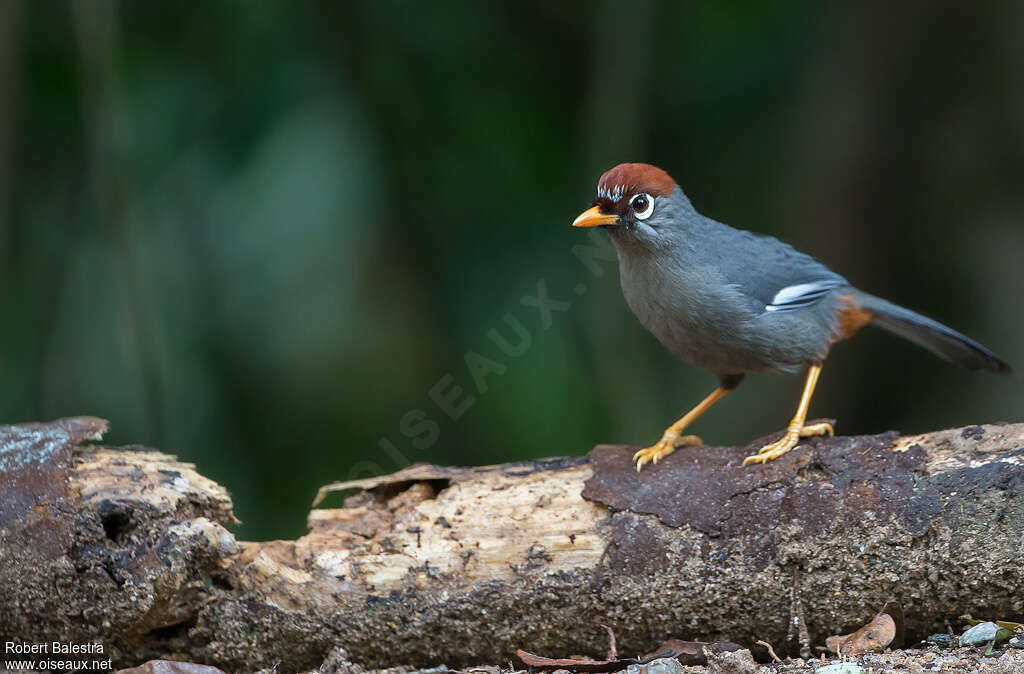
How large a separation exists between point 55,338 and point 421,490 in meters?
3.61

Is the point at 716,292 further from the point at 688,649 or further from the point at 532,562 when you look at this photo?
the point at 688,649

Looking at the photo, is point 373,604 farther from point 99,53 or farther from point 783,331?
point 99,53

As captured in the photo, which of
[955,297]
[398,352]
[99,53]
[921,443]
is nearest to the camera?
[921,443]

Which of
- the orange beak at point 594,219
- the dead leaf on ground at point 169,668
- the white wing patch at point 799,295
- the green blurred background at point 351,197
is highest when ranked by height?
the green blurred background at point 351,197

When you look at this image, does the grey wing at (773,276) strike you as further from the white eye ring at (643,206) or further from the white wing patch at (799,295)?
the white eye ring at (643,206)

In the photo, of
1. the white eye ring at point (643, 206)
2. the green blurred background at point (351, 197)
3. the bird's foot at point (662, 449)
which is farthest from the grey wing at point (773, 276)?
the green blurred background at point (351, 197)

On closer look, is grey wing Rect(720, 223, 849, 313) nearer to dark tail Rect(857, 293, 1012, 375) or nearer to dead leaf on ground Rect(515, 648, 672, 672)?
dark tail Rect(857, 293, 1012, 375)

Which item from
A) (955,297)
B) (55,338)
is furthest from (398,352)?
(955,297)

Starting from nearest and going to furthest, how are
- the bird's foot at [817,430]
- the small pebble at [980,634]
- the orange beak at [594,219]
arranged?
the small pebble at [980,634], the bird's foot at [817,430], the orange beak at [594,219]

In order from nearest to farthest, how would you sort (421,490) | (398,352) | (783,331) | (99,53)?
(421,490) < (783,331) < (99,53) < (398,352)

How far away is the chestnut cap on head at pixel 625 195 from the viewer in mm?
4824

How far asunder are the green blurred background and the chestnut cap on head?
84.8 inches

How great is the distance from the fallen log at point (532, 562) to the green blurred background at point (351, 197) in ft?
8.78

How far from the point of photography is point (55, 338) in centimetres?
674
